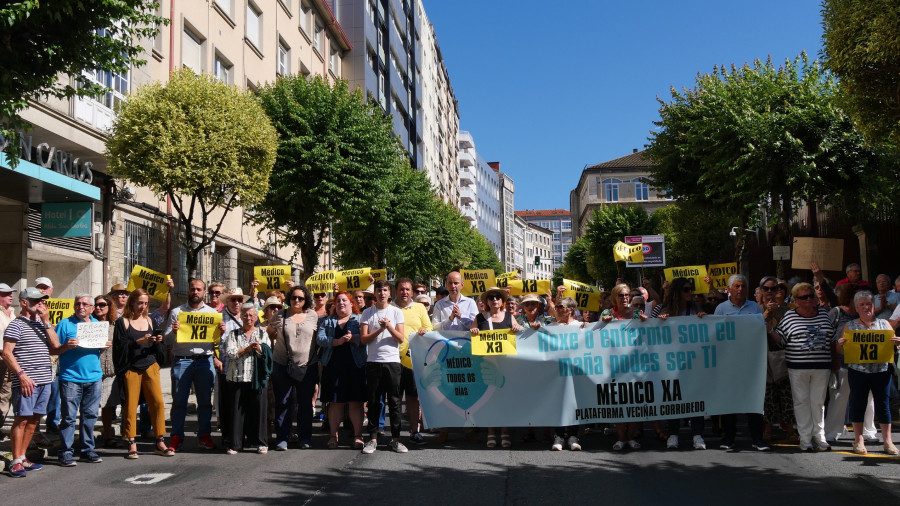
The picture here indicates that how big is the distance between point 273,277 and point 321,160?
7.64m

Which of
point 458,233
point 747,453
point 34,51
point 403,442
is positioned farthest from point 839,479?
point 458,233

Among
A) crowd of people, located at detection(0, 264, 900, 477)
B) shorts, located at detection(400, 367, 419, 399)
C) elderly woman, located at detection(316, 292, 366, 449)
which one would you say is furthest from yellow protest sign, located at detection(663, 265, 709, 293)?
elderly woman, located at detection(316, 292, 366, 449)

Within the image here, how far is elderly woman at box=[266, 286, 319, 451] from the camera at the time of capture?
9.88m

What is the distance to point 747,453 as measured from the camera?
8.91 m

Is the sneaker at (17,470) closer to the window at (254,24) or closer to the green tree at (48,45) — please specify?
the green tree at (48,45)

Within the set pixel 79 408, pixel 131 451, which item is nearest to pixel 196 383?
pixel 131 451

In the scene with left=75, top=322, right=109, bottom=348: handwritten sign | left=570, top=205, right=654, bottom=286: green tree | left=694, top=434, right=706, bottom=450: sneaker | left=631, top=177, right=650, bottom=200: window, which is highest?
left=631, top=177, right=650, bottom=200: window

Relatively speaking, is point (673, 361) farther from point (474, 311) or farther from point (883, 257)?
point (883, 257)

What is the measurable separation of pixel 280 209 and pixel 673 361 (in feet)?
49.4

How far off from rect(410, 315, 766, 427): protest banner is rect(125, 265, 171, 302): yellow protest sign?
4.49m

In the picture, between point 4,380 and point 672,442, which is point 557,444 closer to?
point 672,442

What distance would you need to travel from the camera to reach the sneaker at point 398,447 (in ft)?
A: 30.5

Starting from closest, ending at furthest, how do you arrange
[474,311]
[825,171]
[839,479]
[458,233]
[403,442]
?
[839,479]
[403,442]
[474,311]
[825,171]
[458,233]

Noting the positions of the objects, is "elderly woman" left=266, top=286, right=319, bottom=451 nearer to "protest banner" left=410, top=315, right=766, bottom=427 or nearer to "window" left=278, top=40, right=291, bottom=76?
"protest banner" left=410, top=315, right=766, bottom=427
